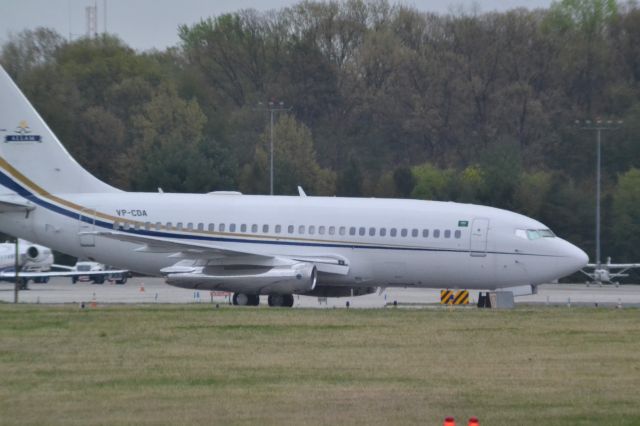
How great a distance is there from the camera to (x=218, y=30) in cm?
10088

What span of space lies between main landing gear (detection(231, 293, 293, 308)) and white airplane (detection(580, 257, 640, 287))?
2631 centimetres

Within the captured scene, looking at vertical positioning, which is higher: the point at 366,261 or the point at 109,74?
the point at 109,74

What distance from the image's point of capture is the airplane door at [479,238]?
121 feet

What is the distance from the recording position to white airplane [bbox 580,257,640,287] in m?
61.6

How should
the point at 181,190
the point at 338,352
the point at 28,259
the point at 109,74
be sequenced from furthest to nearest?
1. the point at 109,74
2. the point at 181,190
3. the point at 28,259
4. the point at 338,352

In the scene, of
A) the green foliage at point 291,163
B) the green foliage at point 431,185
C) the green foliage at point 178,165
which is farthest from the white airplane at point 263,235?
the green foliage at point 431,185

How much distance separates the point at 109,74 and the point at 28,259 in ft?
83.3

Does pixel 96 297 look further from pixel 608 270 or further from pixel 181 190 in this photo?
pixel 608 270

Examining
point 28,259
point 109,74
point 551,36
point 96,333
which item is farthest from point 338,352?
point 551,36

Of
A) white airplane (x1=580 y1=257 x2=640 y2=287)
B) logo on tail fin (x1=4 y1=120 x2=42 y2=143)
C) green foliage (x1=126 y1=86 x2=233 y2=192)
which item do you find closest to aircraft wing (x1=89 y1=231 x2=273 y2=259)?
logo on tail fin (x1=4 y1=120 x2=42 y2=143)

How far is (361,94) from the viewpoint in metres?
95.2

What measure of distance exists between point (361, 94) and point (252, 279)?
2318 inches

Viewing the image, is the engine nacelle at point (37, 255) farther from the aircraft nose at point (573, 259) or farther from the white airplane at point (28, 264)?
the aircraft nose at point (573, 259)

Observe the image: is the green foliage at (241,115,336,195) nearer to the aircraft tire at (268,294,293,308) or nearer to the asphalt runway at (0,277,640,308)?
the asphalt runway at (0,277,640,308)
